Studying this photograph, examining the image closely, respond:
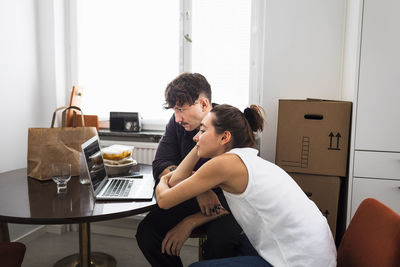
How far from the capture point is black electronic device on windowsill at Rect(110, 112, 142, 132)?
8.69ft

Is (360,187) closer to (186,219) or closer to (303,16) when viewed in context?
(186,219)

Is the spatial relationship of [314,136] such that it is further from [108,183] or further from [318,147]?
[108,183]

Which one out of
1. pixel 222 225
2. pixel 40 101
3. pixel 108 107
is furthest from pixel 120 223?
pixel 222 225

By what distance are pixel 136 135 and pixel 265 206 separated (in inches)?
64.7

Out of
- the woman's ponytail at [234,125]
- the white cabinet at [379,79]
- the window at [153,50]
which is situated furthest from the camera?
the window at [153,50]

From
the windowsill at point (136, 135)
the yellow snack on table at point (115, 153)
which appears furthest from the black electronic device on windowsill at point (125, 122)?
the yellow snack on table at point (115, 153)

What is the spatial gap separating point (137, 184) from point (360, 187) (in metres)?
1.30

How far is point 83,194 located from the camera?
146 centimetres

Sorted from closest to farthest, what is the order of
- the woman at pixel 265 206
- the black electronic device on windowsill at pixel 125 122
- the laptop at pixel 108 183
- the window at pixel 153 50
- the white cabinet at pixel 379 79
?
the woman at pixel 265 206 → the laptop at pixel 108 183 → the white cabinet at pixel 379 79 → the window at pixel 153 50 → the black electronic device on windowsill at pixel 125 122

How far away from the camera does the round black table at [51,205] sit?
1.18 metres

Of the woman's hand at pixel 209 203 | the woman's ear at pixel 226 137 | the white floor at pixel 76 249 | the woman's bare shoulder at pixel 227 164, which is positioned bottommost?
the white floor at pixel 76 249

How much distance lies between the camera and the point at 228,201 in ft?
4.21

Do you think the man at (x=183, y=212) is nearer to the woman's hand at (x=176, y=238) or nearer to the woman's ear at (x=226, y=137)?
the woman's hand at (x=176, y=238)

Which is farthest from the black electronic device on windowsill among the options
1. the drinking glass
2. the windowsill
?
the drinking glass
